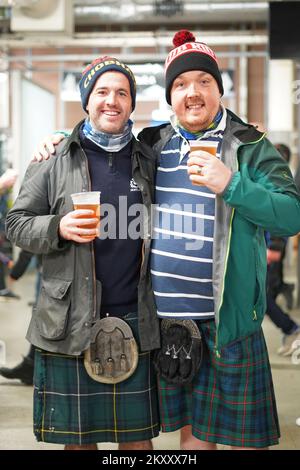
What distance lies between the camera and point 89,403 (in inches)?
90.7

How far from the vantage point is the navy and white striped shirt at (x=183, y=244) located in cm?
221

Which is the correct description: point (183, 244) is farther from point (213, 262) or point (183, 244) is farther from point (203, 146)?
point (203, 146)

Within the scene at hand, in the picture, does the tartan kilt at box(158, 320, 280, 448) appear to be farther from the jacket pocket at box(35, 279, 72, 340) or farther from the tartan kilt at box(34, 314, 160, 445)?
the jacket pocket at box(35, 279, 72, 340)

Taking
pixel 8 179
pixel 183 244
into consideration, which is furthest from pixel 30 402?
pixel 183 244

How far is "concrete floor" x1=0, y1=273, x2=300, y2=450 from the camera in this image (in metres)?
3.38

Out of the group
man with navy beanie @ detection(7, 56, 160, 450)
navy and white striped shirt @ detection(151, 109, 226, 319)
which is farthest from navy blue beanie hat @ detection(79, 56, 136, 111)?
navy and white striped shirt @ detection(151, 109, 226, 319)

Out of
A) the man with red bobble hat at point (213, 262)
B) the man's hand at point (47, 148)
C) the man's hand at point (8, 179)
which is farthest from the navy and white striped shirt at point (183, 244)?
the man's hand at point (8, 179)

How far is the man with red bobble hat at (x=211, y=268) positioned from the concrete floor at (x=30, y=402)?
92 cm

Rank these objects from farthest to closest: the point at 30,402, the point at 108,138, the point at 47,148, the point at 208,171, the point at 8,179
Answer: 1. the point at 30,402
2. the point at 8,179
3. the point at 47,148
4. the point at 108,138
5. the point at 208,171

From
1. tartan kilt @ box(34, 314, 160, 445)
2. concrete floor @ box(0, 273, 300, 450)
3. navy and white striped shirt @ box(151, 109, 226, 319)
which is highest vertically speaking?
navy and white striped shirt @ box(151, 109, 226, 319)

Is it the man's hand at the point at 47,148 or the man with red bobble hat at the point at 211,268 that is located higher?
the man's hand at the point at 47,148

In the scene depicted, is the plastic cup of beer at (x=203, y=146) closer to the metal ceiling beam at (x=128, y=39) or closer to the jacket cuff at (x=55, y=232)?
the jacket cuff at (x=55, y=232)

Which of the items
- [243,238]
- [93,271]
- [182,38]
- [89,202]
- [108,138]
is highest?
[182,38]

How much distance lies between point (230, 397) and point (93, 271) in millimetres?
653
